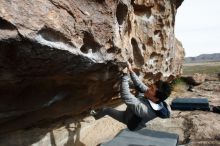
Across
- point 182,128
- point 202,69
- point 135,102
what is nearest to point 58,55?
point 135,102

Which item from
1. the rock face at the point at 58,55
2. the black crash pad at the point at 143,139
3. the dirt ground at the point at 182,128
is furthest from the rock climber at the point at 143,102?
the dirt ground at the point at 182,128

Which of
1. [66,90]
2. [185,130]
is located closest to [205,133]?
[185,130]

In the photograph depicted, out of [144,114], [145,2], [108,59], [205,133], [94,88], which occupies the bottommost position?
[205,133]

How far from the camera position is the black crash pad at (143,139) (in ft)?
20.7

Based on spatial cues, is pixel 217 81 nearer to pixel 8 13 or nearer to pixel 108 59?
pixel 108 59

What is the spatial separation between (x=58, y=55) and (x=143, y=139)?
3.57 m

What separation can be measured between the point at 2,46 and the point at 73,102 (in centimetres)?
205

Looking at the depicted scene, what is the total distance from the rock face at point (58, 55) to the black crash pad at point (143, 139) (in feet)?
3.17

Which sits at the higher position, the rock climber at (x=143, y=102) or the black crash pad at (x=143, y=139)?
the rock climber at (x=143, y=102)

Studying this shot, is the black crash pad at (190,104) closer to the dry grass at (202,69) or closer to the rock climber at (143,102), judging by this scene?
the rock climber at (143,102)

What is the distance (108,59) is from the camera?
13.7 feet

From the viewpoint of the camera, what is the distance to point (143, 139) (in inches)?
260

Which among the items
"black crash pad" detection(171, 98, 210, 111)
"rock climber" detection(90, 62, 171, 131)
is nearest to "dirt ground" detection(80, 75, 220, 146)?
"black crash pad" detection(171, 98, 210, 111)

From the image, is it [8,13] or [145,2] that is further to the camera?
[145,2]
